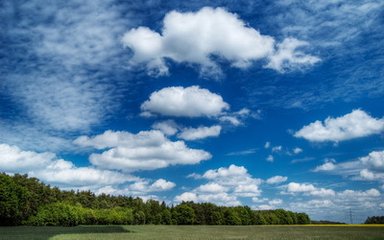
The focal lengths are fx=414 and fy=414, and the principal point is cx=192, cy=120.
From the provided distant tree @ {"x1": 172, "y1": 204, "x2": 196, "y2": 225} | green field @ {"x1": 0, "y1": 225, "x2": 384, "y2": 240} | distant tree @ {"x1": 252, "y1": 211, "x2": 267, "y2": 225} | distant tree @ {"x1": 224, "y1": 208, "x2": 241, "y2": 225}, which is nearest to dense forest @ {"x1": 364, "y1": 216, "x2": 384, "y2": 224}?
green field @ {"x1": 0, "y1": 225, "x2": 384, "y2": 240}

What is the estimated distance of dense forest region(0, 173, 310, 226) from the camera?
116m

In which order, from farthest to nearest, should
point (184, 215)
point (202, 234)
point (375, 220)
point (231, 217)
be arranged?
point (184, 215) < point (231, 217) < point (375, 220) < point (202, 234)

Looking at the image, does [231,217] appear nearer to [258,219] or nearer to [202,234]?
[258,219]

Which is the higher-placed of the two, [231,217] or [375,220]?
[231,217]

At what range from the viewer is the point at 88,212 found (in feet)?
506

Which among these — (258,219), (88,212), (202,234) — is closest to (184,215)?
(258,219)

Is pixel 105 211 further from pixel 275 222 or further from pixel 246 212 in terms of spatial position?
pixel 275 222

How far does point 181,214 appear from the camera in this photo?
18662 centimetres

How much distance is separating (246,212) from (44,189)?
3533 inches

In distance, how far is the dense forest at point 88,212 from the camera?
381ft

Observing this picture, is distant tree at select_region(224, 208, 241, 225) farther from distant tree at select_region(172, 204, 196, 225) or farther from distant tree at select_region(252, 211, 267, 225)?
distant tree at select_region(172, 204, 196, 225)

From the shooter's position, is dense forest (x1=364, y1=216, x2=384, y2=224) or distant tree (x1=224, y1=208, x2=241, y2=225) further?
distant tree (x1=224, y1=208, x2=241, y2=225)

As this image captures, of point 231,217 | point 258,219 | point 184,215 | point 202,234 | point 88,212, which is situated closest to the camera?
point 202,234

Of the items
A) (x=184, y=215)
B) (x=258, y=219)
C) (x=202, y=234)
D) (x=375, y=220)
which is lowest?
(x=202, y=234)
